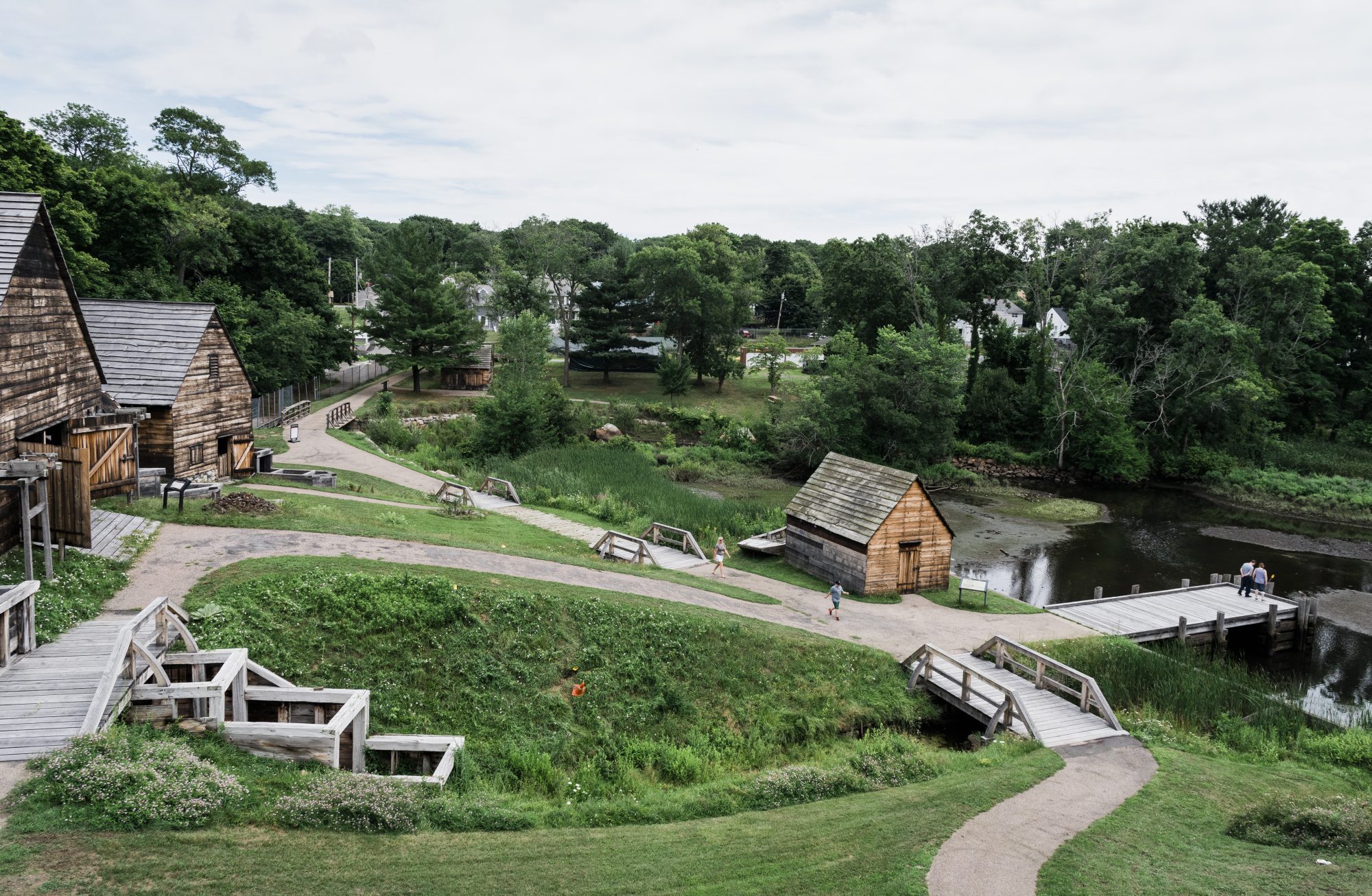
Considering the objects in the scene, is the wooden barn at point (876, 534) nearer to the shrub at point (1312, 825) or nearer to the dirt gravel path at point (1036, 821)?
the dirt gravel path at point (1036, 821)

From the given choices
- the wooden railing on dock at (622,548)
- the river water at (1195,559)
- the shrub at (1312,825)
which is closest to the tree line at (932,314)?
the river water at (1195,559)

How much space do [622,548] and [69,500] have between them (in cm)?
1460

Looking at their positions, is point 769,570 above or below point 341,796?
below

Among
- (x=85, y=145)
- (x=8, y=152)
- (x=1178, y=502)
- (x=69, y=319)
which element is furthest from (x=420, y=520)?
(x=85, y=145)

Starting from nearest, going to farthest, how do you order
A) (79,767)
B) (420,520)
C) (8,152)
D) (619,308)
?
(79,767) → (420,520) → (8,152) → (619,308)

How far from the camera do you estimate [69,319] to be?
1894 cm

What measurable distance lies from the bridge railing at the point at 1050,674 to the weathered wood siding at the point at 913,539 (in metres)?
5.11

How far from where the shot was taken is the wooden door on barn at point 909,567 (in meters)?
25.6

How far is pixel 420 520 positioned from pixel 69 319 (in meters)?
10.3

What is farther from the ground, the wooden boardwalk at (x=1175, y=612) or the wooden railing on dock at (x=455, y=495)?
the wooden railing on dock at (x=455, y=495)

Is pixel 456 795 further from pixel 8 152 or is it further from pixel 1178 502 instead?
pixel 1178 502

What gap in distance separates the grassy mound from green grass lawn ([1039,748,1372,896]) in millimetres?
4814

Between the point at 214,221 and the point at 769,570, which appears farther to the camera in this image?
the point at 214,221

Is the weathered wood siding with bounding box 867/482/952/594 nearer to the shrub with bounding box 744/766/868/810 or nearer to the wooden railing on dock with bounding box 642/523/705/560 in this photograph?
the wooden railing on dock with bounding box 642/523/705/560
